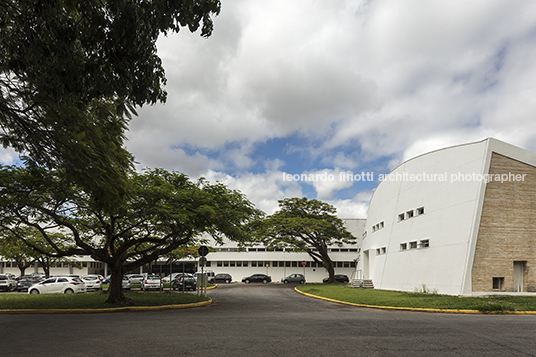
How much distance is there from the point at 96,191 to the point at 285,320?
6932mm

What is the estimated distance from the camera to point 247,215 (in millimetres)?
20328

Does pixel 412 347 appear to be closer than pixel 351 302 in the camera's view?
Yes

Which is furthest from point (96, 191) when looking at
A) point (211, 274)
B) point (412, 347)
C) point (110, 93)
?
point (211, 274)

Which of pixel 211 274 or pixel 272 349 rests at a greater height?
pixel 272 349

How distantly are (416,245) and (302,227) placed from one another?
18082 mm

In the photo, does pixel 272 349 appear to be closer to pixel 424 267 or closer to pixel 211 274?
pixel 424 267

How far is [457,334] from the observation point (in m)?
9.45

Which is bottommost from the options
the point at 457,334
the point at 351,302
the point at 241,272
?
the point at 241,272

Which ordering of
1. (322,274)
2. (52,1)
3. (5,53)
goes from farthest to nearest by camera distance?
(322,274) → (5,53) → (52,1)

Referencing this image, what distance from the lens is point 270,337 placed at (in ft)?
29.6

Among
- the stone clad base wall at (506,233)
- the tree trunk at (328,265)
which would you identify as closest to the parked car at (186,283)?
the tree trunk at (328,265)

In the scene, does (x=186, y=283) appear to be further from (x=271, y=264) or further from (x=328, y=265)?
(x=271, y=264)

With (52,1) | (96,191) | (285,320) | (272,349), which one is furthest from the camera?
(285,320)

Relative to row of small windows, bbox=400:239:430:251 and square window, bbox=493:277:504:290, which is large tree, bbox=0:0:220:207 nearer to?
square window, bbox=493:277:504:290
